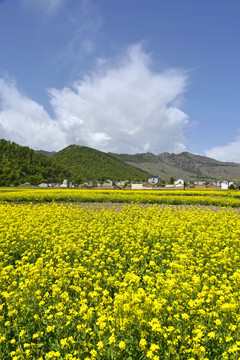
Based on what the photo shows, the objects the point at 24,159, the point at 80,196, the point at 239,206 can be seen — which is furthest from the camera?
the point at 24,159

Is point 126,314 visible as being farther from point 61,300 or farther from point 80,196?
point 80,196

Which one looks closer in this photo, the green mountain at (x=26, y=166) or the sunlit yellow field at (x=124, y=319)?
the sunlit yellow field at (x=124, y=319)

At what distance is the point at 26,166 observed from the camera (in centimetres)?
10794

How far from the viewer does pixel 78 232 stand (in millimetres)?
8828

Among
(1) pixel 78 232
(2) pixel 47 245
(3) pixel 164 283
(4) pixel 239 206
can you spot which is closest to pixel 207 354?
(3) pixel 164 283

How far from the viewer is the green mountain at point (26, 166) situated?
9506 centimetres

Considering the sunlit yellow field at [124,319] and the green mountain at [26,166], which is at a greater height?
the green mountain at [26,166]

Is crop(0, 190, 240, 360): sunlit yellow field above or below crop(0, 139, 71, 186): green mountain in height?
below

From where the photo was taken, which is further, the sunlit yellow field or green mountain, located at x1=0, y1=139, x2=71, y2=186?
green mountain, located at x1=0, y1=139, x2=71, y2=186

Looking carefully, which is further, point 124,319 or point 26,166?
point 26,166

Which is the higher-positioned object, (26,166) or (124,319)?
(26,166)

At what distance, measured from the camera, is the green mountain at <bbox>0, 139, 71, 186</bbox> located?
95.1 meters

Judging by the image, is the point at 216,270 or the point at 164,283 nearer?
the point at 164,283

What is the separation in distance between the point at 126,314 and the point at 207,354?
1.28 m
